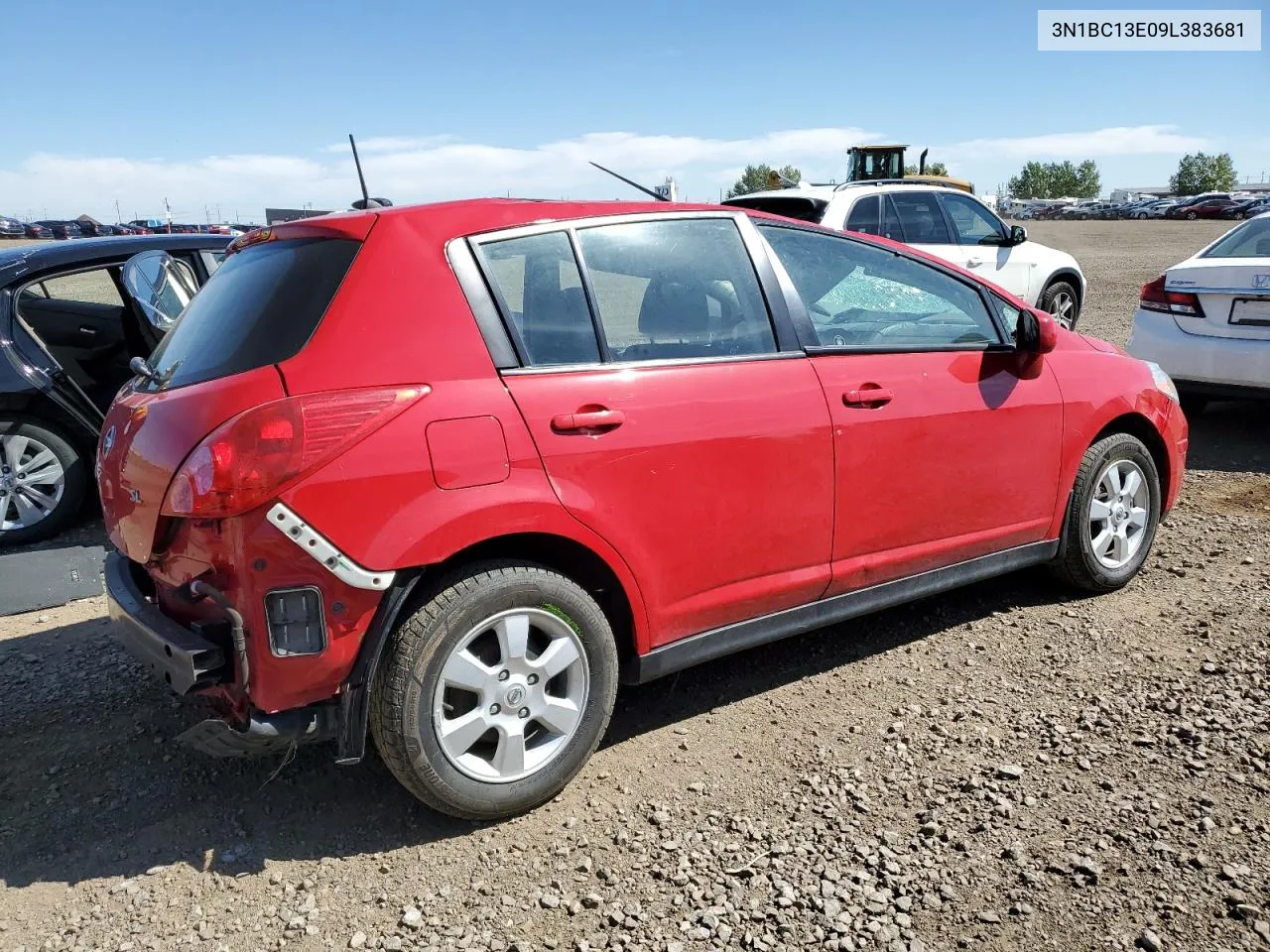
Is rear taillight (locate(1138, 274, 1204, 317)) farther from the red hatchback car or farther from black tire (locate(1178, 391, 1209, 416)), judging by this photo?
the red hatchback car

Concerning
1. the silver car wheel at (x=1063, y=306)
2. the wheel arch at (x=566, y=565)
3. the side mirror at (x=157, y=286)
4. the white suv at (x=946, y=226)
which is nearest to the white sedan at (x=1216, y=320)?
the white suv at (x=946, y=226)

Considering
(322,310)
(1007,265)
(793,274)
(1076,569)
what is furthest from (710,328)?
(1007,265)

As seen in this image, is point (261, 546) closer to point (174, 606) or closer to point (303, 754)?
point (174, 606)

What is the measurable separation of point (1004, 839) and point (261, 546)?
6.95ft

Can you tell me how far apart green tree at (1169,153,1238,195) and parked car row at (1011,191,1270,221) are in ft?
138

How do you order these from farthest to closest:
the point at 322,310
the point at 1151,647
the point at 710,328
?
the point at 1151,647 → the point at 710,328 → the point at 322,310

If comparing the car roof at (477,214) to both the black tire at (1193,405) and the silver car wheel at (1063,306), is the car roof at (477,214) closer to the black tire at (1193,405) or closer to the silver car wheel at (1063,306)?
the black tire at (1193,405)

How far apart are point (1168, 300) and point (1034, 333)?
12.6 ft

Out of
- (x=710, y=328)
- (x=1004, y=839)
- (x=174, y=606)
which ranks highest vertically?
(x=710, y=328)

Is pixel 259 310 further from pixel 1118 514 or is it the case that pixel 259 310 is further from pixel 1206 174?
pixel 1206 174

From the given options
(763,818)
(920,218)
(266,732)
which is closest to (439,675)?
(266,732)

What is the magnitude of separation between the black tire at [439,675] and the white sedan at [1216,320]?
5489 mm

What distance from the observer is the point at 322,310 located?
267cm

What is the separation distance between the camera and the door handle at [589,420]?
279 centimetres
